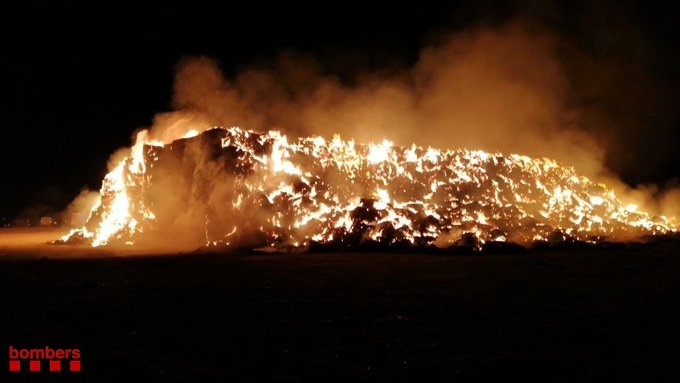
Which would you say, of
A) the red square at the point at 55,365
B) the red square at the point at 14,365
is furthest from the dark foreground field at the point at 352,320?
the red square at the point at 14,365

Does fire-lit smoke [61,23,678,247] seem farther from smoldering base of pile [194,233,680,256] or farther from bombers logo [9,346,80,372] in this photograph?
bombers logo [9,346,80,372]

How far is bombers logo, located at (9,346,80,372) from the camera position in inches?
A: 225

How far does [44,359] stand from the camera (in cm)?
598

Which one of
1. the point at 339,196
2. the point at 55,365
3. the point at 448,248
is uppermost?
the point at 339,196

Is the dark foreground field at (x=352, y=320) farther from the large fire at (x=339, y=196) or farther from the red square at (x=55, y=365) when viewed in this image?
the large fire at (x=339, y=196)

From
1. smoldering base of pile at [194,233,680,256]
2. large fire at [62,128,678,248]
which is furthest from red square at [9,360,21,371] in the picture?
Result: large fire at [62,128,678,248]

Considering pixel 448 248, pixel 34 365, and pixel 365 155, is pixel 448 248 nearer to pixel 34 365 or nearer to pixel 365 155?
pixel 365 155

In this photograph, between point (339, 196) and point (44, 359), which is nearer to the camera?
point (44, 359)

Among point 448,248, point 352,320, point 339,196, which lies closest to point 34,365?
point 352,320

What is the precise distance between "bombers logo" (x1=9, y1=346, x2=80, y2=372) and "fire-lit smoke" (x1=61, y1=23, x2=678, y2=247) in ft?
38.9

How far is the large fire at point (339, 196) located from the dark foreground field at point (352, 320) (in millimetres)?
→ 5039

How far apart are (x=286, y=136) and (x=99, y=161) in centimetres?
2803

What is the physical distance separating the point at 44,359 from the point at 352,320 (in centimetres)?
368

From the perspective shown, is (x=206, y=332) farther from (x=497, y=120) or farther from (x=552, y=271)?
(x=497, y=120)
